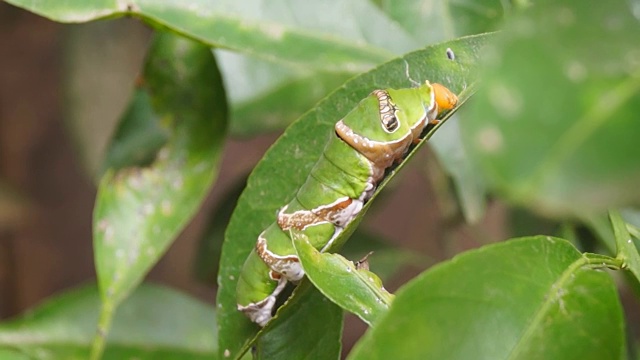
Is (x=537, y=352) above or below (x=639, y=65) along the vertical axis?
below

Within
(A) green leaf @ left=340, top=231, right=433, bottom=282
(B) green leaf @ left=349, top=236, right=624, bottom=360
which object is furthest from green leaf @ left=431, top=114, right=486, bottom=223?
(A) green leaf @ left=340, top=231, right=433, bottom=282

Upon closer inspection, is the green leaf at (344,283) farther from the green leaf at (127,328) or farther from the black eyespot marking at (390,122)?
the green leaf at (127,328)

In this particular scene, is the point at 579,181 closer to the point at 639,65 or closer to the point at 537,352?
the point at 639,65

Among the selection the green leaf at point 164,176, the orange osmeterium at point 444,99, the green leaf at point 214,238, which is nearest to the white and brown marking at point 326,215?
the orange osmeterium at point 444,99

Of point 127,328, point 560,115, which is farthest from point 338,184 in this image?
point 127,328

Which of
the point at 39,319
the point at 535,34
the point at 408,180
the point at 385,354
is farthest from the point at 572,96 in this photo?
the point at 408,180

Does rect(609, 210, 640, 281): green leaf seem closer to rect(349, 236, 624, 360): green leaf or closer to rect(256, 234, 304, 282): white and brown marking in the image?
rect(349, 236, 624, 360): green leaf

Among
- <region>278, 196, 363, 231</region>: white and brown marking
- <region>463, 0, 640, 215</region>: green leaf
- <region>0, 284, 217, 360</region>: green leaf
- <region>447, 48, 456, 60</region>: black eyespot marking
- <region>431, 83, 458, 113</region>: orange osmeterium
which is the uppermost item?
<region>463, 0, 640, 215</region>: green leaf
